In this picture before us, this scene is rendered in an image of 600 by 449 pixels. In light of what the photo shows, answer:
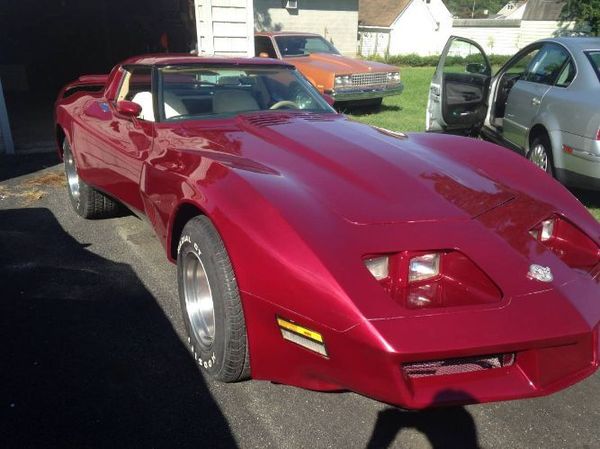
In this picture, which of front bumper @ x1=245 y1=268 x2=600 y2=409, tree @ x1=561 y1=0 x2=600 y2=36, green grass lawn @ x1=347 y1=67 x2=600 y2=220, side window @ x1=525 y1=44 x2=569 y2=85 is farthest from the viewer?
tree @ x1=561 y1=0 x2=600 y2=36

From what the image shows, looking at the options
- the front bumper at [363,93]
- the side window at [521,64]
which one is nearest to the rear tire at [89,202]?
the side window at [521,64]

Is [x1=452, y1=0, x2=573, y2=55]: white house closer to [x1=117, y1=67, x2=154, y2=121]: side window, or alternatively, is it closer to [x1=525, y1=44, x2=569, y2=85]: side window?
[x1=525, y1=44, x2=569, y2=85]: side window

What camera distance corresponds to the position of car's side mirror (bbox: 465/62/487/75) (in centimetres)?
604

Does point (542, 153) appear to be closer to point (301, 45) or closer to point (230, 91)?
point (230, 91)

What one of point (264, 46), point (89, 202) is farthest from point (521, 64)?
point (264, 46)

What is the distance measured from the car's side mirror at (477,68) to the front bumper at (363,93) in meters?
4.25

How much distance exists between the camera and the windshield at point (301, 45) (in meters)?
11.4

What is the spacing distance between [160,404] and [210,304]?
522 mm

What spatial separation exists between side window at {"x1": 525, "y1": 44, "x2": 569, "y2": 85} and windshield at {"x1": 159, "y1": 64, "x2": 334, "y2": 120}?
113 inches

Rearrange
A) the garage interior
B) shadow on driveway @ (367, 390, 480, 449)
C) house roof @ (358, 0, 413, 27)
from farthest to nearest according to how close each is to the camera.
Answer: house roof @ (358, 0, 413, 27) < the garage interior < shadow on driveway @ (367, 390, 480, 449)

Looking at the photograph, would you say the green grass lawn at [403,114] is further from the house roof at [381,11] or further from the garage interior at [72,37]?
the house roof at [381,11]

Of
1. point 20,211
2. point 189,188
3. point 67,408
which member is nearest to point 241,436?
point 67,408

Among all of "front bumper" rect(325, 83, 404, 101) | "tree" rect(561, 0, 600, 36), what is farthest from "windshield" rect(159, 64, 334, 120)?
"tree" rect(561, 0, 600, 36)

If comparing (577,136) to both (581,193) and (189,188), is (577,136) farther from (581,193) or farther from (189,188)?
(189,188)
